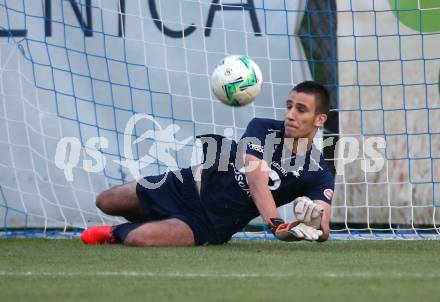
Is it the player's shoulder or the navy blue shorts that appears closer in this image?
the player's shoulder

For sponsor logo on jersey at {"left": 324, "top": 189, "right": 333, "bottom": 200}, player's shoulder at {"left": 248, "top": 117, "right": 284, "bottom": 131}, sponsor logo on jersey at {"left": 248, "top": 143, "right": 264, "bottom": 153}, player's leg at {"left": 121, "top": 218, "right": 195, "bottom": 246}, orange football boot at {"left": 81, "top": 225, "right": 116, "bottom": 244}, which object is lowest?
orange football boot at {"left": 81, "top": 225, "right": 116, "bottom": 244}

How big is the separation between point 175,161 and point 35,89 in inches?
49.1

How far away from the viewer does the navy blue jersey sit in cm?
643

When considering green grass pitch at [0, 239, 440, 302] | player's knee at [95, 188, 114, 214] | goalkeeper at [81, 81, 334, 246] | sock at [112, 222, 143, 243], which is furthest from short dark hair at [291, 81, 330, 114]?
player's knee at [95, 188, 114, 214]

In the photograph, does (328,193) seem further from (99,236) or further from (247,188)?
(99,236)

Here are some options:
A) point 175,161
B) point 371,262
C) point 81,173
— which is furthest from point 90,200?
point 371,262

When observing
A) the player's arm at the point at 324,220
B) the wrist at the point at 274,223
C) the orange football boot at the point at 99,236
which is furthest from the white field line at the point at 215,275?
the orange football boot at the point at 99,236

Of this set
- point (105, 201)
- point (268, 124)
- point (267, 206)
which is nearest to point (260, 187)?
point (267, 206)

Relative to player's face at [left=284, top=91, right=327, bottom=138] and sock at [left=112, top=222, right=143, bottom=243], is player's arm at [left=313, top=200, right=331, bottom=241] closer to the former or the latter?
player's face at [left=284, top=91, right=327, bottom=138]

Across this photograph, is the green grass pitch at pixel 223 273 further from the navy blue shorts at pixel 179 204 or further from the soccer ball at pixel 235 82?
the soccer ball at pixel 235 82

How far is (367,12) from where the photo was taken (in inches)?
324

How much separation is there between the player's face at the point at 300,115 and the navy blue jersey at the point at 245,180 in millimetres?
111

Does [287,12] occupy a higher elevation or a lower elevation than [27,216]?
higher

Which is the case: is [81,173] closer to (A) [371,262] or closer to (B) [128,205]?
(B) [128,205]
